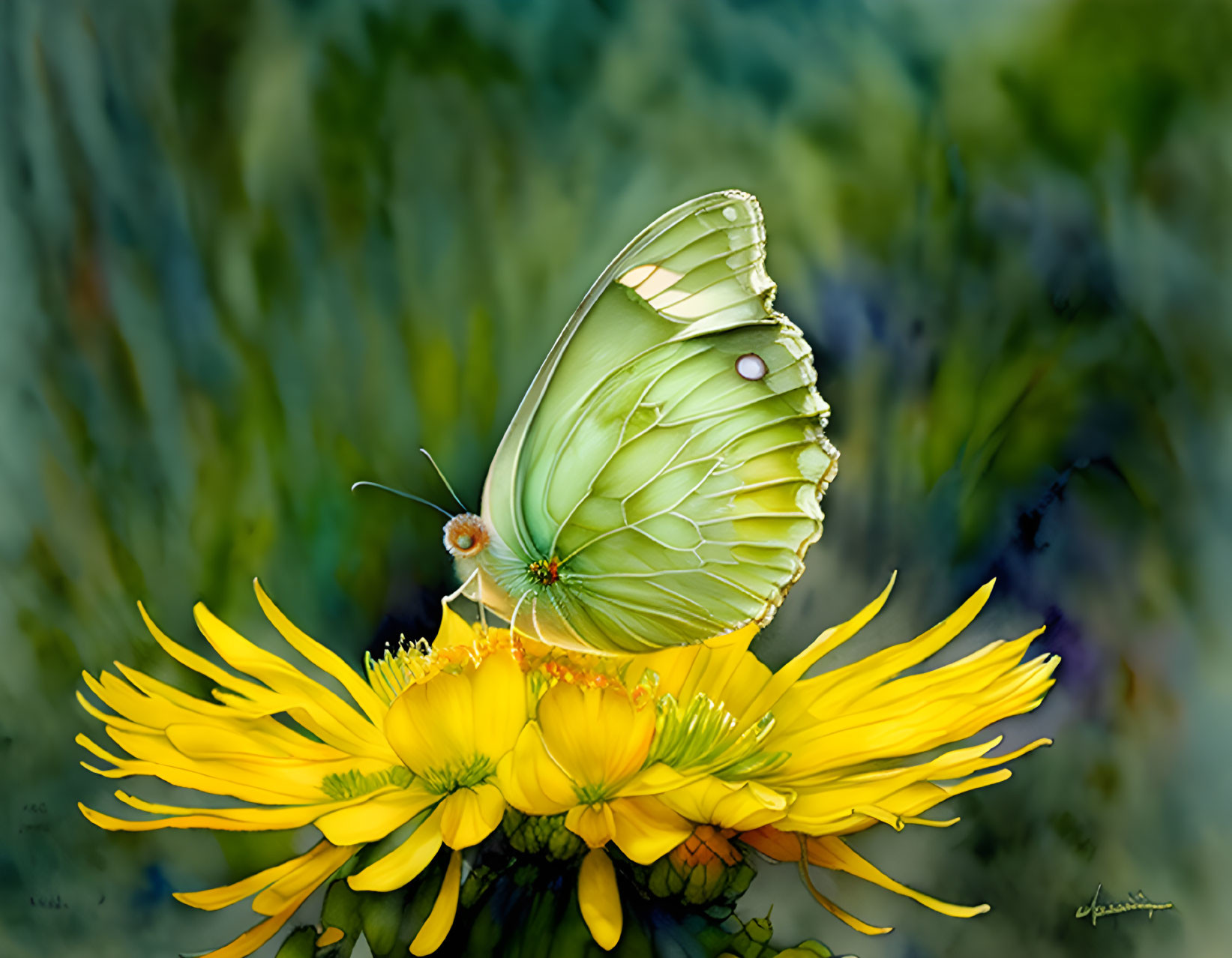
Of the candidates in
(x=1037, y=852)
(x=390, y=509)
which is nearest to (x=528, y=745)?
(x=390, y=509)

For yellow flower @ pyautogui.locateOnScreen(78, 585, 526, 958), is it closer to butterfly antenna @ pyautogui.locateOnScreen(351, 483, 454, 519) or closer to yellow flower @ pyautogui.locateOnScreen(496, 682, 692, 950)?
yellow flower @ pyautogui.locateOnScreen(496, 682, 692, 950)

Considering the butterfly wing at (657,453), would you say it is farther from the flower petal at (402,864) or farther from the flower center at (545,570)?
the flower petal at (402,864)

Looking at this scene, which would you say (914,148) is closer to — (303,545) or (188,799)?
(303,545)

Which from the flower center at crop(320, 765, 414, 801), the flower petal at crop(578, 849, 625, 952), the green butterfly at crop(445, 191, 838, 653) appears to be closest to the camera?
the flower petal at crop(578, 849, 625, 952)

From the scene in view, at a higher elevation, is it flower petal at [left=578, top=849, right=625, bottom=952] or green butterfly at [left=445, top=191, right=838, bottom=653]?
green butterfly at [left=445, top=191, right=838, bottom=653]

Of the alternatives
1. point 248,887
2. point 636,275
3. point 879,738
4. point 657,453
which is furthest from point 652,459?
point 248,887
